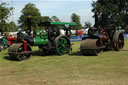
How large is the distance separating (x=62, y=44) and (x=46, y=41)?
87 cm

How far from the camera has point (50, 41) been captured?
9.60m

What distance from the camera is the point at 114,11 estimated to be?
1551 inches

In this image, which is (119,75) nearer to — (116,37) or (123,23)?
(116,37)

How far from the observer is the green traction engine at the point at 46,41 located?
8.37 metres

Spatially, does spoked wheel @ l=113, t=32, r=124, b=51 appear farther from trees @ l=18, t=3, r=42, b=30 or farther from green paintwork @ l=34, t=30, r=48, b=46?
trees @ l=18, t=3, r=42, b=30

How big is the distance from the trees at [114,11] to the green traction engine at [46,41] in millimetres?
29970

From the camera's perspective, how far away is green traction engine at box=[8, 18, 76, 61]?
837 cm

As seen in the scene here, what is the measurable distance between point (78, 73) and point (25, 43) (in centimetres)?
363

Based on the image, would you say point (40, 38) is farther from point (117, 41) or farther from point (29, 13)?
point (29, 13)

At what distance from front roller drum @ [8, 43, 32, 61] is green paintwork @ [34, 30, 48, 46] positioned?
0.82 meters

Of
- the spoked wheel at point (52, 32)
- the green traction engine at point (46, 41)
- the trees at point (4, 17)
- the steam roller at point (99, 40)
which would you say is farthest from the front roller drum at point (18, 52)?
the trees at point (4, 17)

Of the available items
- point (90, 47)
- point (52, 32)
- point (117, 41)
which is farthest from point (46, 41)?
point (117, 41)

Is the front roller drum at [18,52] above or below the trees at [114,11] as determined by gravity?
below

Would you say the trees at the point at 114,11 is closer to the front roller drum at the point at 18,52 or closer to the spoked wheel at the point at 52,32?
the spoked wheel at the point at 52,32
